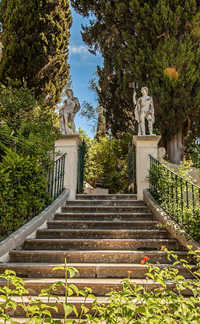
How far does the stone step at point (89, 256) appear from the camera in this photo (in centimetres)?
342

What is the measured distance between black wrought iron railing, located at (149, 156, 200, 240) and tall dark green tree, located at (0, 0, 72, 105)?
7634mm

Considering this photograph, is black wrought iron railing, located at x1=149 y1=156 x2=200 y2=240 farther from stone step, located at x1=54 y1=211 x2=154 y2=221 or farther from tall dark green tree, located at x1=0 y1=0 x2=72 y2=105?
tall dark green tree, located at x1=0 y1=0 x2=72 y2=105

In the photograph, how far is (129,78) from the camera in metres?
10.6

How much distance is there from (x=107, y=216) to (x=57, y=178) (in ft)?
5.70

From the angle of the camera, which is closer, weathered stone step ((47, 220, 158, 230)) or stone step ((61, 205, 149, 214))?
weathered stone step ((47, 220, 158, 230))

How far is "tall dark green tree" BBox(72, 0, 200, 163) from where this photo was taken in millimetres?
9578

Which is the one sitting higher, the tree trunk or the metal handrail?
the tree trunk

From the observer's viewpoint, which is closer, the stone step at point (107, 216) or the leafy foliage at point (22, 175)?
the leafy foliage at point (22, 175)

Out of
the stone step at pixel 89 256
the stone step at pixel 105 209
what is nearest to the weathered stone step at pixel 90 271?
the stone step at pixel 89 256

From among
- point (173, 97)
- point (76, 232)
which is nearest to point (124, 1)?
point (173, 97)

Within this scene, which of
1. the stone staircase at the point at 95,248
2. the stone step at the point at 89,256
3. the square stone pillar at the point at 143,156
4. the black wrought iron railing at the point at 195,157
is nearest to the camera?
the stone staircase at the point at 95,248

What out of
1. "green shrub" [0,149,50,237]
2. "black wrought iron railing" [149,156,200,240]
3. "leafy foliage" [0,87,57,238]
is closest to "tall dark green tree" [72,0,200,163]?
"black wrought iron railing" [149,156,200,240]

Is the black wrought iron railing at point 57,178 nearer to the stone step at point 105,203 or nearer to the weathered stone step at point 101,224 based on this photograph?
the stone step at point 105,203

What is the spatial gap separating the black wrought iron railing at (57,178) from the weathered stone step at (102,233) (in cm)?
125
